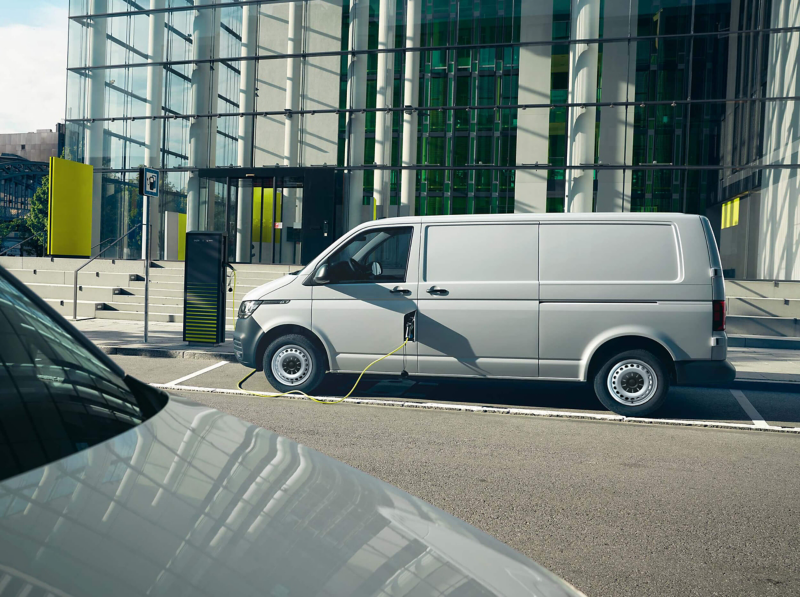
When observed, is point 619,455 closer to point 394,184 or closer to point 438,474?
point 438,474

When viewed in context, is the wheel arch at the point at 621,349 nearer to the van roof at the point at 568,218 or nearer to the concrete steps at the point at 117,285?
the van roof at the point at 568,218

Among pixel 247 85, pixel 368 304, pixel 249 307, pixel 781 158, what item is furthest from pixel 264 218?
pixel 368 304

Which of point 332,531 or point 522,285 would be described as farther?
point 522,285

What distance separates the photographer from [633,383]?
22.3 ft

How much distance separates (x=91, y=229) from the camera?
80.4ft

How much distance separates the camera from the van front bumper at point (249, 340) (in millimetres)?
7688

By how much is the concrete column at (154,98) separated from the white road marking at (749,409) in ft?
69.6

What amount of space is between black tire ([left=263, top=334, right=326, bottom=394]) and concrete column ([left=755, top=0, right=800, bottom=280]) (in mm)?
16414

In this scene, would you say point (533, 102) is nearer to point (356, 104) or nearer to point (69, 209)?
point (356, 104)

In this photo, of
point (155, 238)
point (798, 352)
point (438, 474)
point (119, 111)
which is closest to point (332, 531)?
point (438, 474)

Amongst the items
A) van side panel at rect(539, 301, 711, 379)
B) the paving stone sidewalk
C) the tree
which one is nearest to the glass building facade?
the paving stone sidewalk

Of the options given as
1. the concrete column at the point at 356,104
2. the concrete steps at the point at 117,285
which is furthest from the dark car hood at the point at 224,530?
the concrete column at the point at 356,104

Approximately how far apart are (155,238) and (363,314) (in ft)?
63.6

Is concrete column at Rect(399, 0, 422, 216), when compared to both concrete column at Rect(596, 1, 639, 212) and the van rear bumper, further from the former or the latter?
the van rear bumper
